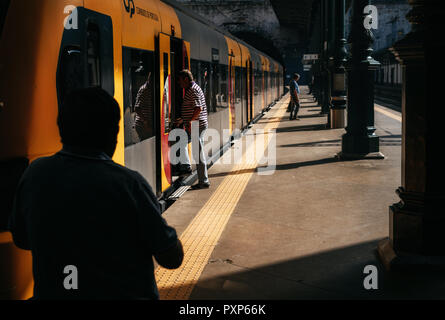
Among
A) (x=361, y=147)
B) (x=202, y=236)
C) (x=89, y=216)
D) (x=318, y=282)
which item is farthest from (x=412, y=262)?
(x=361, y=147)

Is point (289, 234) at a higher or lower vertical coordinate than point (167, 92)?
lower

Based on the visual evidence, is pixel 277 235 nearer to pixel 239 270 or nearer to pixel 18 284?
pixel 239 270

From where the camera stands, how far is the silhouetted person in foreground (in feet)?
6.29

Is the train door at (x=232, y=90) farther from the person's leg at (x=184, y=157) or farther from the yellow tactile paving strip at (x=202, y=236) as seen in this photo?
the person's leg at (x=184, y=157)

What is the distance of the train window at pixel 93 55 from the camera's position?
14.1ft

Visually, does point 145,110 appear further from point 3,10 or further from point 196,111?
point 3,10

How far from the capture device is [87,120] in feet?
6.37

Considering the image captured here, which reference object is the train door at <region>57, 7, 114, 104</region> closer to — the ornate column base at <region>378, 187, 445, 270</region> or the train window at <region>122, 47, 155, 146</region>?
the train window at <region>122, 47, 155, 146</region>

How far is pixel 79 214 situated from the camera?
6.29 ft

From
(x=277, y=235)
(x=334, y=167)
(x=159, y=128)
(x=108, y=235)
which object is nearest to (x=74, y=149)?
(x=108, y=235)

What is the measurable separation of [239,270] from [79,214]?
2.86 metres

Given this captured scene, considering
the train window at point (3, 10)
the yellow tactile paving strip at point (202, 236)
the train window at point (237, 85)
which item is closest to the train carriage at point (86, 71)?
the train window at point (3, 10)

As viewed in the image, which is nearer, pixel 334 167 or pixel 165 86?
pixel 165 86

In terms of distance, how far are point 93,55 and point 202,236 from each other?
6.75 ft
